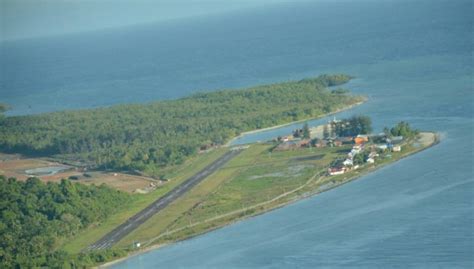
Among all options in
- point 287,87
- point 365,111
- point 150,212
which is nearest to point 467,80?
point 365,111

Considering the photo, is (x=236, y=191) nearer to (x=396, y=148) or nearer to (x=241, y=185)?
(x=241, y=185)

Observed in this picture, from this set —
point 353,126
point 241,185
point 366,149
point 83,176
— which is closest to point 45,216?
point 241,185

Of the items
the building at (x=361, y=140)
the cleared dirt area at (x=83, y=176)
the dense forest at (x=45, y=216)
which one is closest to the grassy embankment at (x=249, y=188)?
the building at (x=361, y=140)

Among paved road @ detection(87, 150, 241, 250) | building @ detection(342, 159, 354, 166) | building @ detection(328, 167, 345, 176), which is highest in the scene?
building @ detection(342, 159, 354, 166)

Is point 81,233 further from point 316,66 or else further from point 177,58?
point 177,58

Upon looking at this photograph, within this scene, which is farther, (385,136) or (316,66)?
(316,66)

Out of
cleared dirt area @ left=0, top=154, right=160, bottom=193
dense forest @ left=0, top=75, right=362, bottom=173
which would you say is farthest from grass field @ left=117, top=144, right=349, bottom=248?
dense forest @ left=0, top=75, right=362, bottom=173

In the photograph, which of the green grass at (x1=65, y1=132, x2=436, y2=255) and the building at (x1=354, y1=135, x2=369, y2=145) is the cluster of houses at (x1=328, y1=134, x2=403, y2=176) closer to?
the building at (x1=354, y1=135, x2=369, y2=145)
